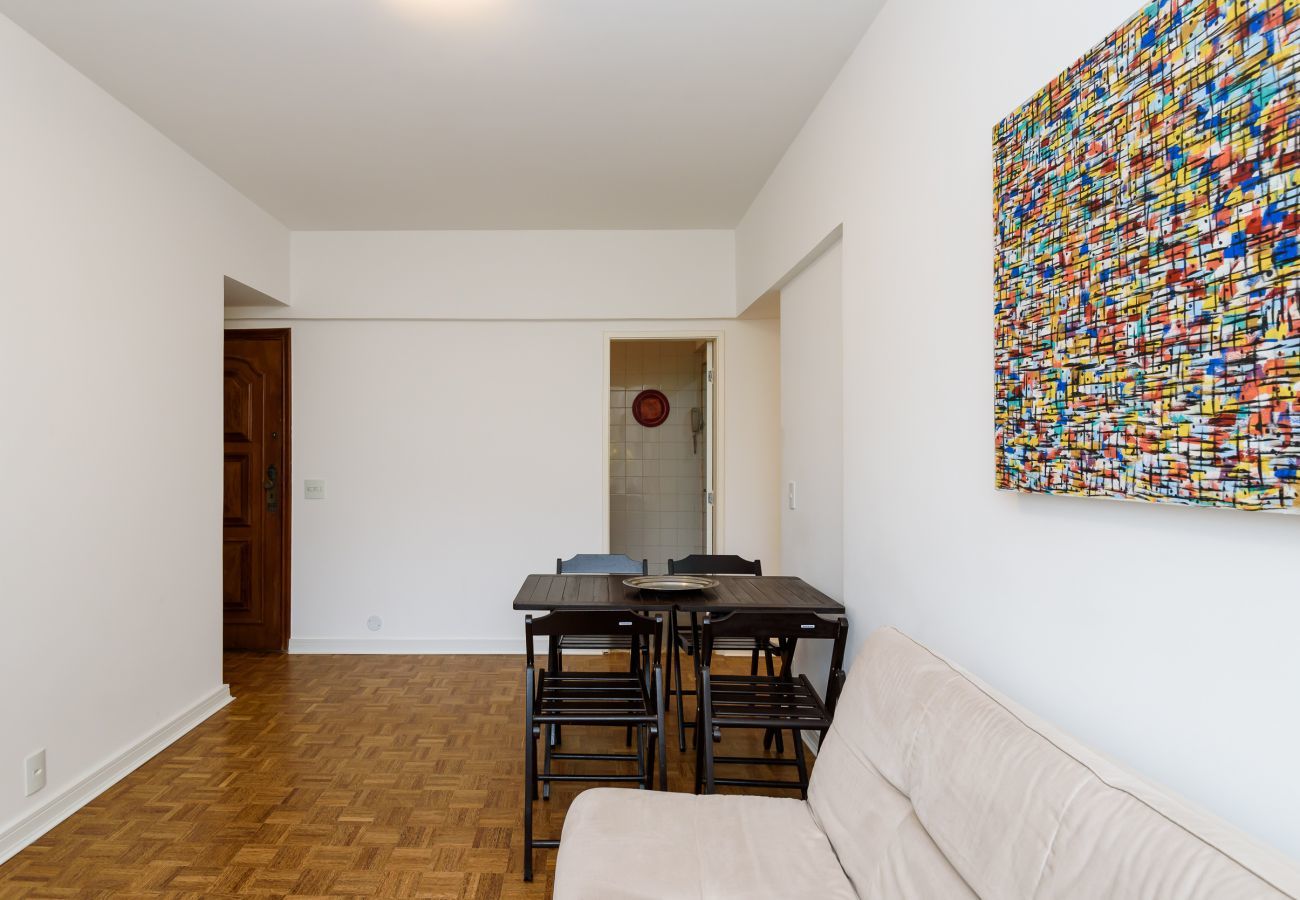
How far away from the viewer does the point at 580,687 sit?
277 centimetres

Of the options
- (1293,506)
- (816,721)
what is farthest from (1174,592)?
(816,721)

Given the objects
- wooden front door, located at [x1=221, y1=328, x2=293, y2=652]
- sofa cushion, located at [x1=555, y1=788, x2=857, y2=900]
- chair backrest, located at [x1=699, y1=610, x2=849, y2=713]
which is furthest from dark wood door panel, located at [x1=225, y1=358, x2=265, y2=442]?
sofa cushion, located at [x1=555, y1=788, x2=857, y2=900]

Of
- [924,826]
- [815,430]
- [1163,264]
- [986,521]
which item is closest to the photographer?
[1163,264]

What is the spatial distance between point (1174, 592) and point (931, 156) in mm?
1392

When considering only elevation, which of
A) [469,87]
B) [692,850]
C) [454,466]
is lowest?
[692,850]

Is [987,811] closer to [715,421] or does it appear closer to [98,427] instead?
[98,427]

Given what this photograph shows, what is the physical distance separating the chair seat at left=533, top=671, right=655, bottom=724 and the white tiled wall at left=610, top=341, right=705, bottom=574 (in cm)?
403

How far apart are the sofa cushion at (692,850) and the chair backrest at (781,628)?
0.61 metres

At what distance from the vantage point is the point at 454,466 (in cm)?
510

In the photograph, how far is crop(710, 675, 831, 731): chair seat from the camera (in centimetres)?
236

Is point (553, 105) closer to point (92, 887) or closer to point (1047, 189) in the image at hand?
point (1047, 189)

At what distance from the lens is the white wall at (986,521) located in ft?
3.76

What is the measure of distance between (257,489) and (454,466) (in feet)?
4.36

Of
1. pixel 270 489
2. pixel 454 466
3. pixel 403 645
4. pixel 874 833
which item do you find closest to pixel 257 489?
pixel 270 489
